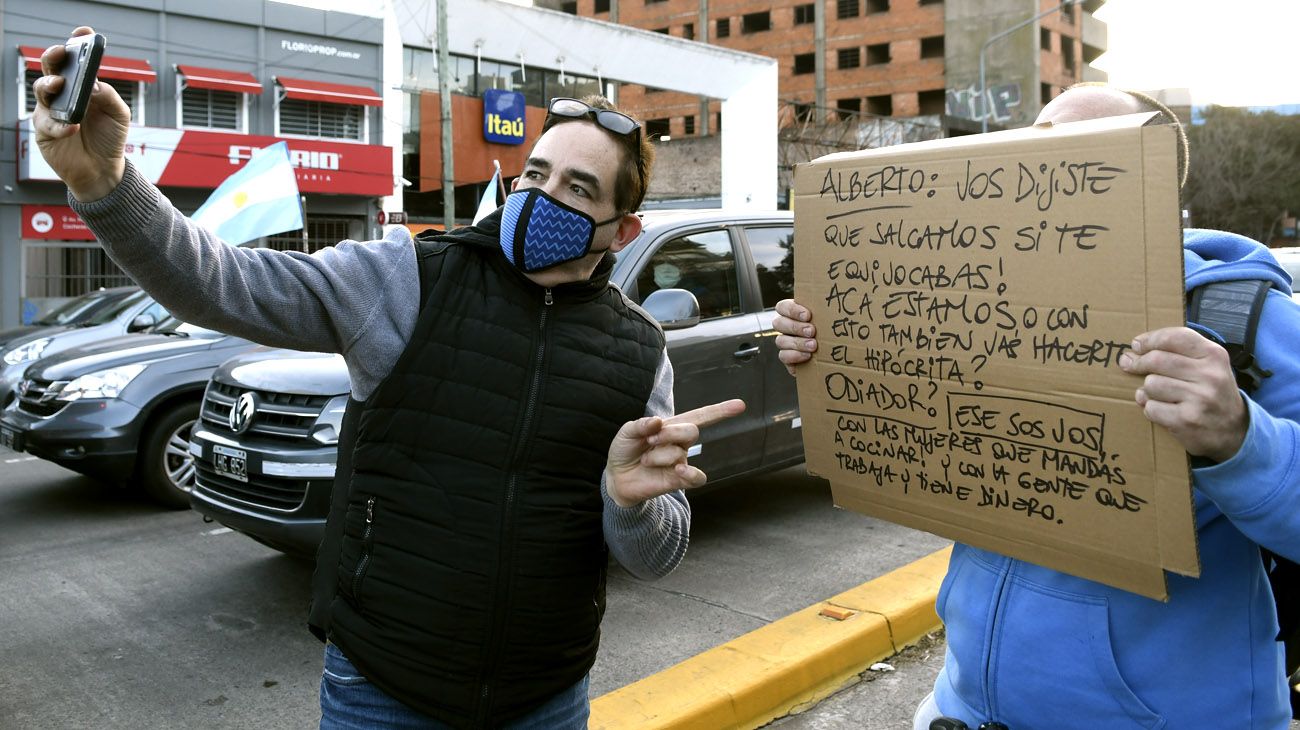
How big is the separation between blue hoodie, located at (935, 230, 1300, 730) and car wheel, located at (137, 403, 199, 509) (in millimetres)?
6550

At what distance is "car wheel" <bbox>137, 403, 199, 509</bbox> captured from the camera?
7.12m

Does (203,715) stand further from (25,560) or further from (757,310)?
(757,310)

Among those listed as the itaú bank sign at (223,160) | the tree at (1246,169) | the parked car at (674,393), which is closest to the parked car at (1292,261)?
the parked car at (674,393)

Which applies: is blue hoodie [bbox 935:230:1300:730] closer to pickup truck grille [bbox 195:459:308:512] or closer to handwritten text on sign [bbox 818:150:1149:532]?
handwritten text on sign [bbox 818:150:1149:532]

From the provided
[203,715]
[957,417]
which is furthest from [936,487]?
[203,715]

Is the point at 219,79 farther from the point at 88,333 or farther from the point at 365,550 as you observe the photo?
the point at 365,550

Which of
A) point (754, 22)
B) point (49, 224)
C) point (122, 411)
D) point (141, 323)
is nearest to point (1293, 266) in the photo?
point (122, 411)

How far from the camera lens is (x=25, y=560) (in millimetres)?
5992

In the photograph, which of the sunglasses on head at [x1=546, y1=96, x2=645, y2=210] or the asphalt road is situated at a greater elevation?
the sunglasses on head at [x1=546, y1=96, x2=645, y2=210]

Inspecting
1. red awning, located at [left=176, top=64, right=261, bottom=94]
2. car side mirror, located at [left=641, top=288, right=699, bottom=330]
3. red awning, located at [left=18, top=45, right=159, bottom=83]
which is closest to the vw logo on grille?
car side mirror, located at [left=641, top=288, right=699, bottom=330]

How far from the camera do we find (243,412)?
5.16 metres

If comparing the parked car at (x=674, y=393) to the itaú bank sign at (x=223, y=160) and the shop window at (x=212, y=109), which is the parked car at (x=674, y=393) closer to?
the itaú bank sign at (x=223, y=160)

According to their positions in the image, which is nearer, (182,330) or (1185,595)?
(1185,595)

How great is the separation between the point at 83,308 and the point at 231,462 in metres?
7.68
